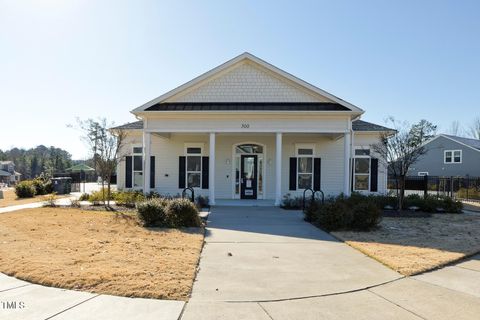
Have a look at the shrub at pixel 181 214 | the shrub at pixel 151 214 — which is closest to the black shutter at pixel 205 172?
the shrub at pixel 181 214

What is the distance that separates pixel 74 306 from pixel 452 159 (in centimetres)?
4239

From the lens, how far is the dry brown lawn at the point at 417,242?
269 inches

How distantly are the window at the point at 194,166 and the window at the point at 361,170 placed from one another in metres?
8.39

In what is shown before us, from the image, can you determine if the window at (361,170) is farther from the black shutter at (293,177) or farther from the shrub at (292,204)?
the shrub at (292,204)

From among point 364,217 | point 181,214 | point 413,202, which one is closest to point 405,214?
point 413,202

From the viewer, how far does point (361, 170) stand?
19297mm

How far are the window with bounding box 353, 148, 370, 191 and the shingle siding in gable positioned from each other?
4.45 meters

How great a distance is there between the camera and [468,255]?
294 inches

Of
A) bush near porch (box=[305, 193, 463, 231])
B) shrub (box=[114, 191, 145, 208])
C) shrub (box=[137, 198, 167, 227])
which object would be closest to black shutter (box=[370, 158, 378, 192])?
bush near porch (box=[305, 193, 463, 231])

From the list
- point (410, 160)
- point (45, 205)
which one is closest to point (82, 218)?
point (45, 205)

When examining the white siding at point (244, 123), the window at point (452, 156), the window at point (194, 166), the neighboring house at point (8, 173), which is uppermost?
the white siding at point (244, 123)

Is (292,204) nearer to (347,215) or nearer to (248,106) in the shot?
(248,106)

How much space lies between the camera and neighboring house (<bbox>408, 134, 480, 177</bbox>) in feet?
119

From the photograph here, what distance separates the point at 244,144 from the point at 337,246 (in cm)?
1110
